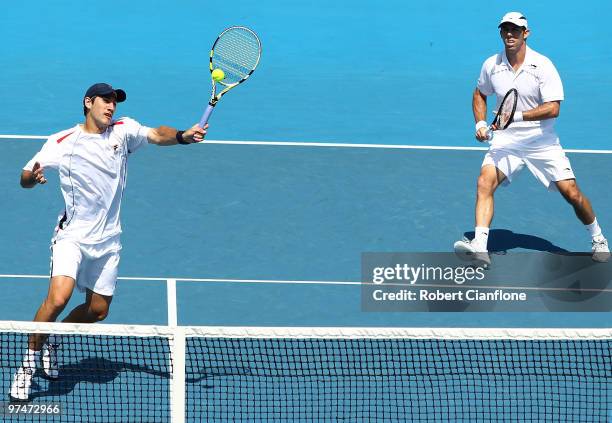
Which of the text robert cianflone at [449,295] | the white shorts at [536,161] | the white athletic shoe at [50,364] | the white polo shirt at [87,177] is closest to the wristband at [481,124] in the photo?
Answer: the white shorts at [536,161]

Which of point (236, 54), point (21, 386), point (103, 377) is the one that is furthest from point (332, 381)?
point (236, 54)

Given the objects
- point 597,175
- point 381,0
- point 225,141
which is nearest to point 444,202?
point 597,175

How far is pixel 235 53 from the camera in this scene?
11.4 metres

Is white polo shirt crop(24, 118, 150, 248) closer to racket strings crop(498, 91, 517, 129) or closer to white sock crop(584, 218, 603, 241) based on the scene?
racket strings crop(498, 91, 517, 129)

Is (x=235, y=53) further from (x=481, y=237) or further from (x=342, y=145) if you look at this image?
(x=342, y=145)

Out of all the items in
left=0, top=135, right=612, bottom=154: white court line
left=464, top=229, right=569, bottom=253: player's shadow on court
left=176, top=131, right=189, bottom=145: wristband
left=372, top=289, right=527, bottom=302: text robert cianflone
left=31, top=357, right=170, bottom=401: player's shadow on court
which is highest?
left=0, top=135, right=612, bottom=154: white court line

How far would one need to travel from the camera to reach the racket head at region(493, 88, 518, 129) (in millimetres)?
11922

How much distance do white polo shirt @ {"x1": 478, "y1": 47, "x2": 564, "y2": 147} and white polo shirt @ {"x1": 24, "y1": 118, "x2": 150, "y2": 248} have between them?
4012mm

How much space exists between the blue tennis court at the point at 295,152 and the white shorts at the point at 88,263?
72 cm

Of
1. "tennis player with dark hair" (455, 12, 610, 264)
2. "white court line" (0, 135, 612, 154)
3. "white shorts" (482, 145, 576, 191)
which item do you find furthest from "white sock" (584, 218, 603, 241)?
"white court line" (0, 135, 612, 154)

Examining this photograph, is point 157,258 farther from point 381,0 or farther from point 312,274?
point 381,0

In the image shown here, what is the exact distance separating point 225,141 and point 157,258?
327cm

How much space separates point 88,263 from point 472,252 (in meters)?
3.85

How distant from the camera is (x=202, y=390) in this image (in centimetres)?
995
